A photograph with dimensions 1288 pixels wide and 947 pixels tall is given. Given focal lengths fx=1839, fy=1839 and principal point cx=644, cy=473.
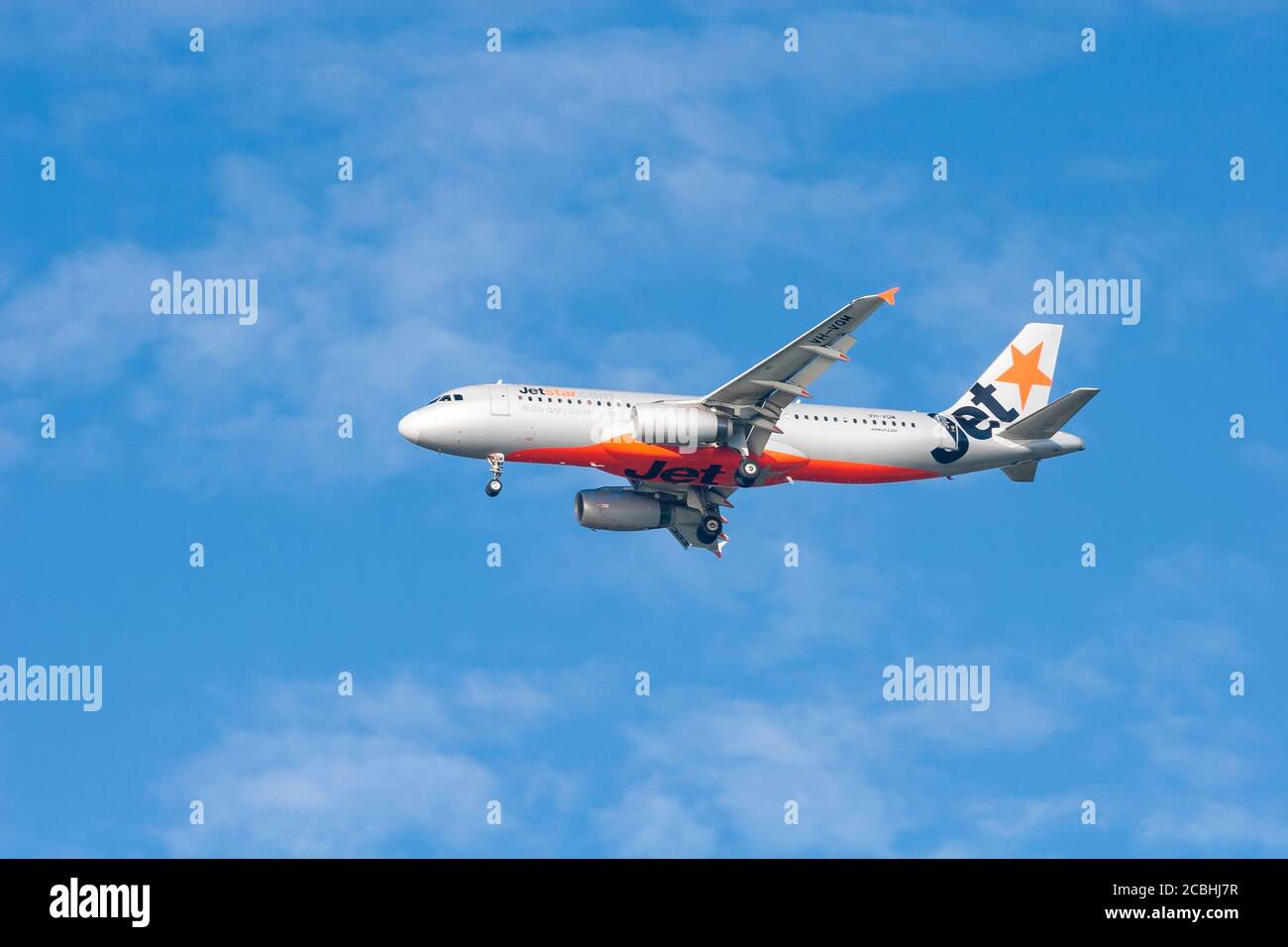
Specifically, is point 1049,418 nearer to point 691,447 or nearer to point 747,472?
point 747,472

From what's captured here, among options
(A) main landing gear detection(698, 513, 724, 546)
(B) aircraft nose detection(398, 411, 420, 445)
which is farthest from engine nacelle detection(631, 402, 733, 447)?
(B) aircraft nose detection(398, 411, 420, 445)

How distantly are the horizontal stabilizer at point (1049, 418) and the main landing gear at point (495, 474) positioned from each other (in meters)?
21.9

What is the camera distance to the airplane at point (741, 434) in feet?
238

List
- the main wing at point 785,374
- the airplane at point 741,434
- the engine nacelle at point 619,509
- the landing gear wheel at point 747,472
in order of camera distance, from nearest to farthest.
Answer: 1. the main wing at point 785,374
2. the airplane at point 741,434
3. the landing gear wheel at point 747,472
4. the engine nacelle at point 619,509

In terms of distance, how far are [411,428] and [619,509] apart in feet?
35.0

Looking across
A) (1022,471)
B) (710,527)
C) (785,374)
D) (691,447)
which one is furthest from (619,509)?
(1022,471)

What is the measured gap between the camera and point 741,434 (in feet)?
244

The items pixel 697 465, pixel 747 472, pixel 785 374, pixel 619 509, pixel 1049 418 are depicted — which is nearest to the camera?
pixel 785 374

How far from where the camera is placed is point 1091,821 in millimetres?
65938

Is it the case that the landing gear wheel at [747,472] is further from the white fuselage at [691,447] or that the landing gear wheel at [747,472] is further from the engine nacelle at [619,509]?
the engine nacelle at [619,509]

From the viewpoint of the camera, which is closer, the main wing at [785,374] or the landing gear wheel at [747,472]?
the main wing at [785,374]

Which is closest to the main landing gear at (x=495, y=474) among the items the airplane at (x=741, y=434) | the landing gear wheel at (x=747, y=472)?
the airplane at (x=741, y=434)

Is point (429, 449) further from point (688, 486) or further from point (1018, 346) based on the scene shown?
point (1018, 346)
